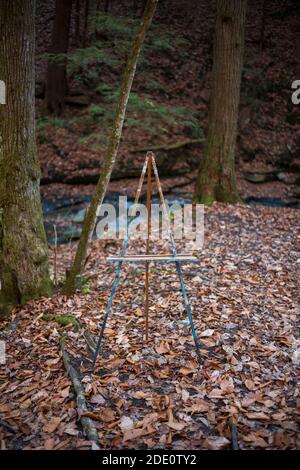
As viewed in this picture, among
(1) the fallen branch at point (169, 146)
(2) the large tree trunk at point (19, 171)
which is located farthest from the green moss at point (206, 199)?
(2) the large tree trunk at point (19, 171)

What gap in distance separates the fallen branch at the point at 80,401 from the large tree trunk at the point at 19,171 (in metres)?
1.39

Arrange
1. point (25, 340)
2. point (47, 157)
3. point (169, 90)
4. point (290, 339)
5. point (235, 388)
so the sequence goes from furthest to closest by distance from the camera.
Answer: point (169, 90)
point (47, 157)
point (25, 340)
point (290, 339)
point (235, 388)

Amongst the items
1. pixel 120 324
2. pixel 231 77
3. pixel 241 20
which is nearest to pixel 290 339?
pixel 120 324

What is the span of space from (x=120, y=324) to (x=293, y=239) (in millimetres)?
4105

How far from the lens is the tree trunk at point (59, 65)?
12.3m

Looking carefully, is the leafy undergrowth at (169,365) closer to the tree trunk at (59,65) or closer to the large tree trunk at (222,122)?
the large tree trunk at (222,122)

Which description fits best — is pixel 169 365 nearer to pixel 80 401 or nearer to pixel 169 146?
pixel 80 401

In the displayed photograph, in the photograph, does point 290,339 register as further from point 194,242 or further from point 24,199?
point 24,199

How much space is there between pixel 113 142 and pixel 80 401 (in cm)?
298

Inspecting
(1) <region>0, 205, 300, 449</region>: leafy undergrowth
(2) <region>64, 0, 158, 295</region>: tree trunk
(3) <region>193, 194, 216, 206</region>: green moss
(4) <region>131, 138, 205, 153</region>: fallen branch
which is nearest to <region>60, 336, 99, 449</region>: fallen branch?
(1) <region>0, 205, 300, 449</region>: leafy undergrowth

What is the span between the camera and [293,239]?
6.95 m

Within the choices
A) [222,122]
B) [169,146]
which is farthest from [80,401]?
[169,146]

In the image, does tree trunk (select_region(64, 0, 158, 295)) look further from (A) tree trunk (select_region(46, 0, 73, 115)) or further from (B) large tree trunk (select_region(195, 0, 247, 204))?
(A) tree trunk (select_region(46, 0, 73, 115))

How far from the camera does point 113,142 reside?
4.54 m
